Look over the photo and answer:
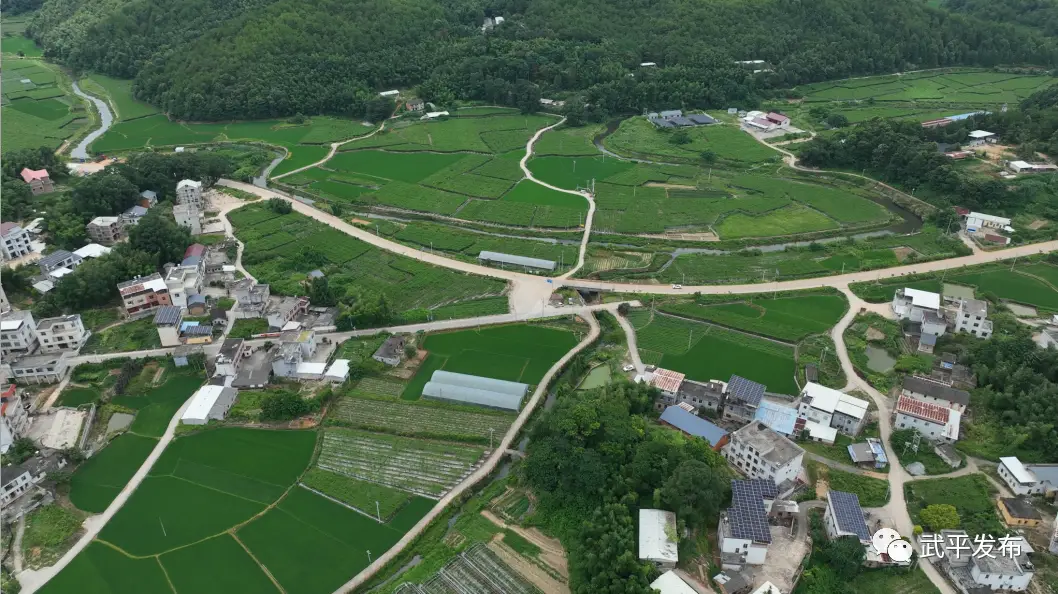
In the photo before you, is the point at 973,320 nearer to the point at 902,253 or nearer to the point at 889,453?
the point at 902,253

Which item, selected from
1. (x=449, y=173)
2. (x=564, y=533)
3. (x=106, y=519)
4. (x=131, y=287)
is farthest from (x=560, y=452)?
(x=449, y=173)

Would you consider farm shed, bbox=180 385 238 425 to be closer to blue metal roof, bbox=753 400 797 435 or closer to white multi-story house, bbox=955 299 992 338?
blue metal roof, bbox=753 400 797 435

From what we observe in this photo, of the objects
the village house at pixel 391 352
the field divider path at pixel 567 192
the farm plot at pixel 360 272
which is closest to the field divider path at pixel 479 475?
the village house at pixel 391 352

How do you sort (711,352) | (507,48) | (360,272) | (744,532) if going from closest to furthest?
1. (744,532)
2. (711,352)
3. (360,272)
4. (507,48)

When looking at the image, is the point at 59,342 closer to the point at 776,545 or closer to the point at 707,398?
the point at 707,398

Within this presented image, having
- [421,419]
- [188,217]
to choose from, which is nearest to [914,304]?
[421,419]

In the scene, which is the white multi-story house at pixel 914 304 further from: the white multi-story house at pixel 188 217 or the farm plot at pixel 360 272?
the white multi-story house at pixel 188 217
